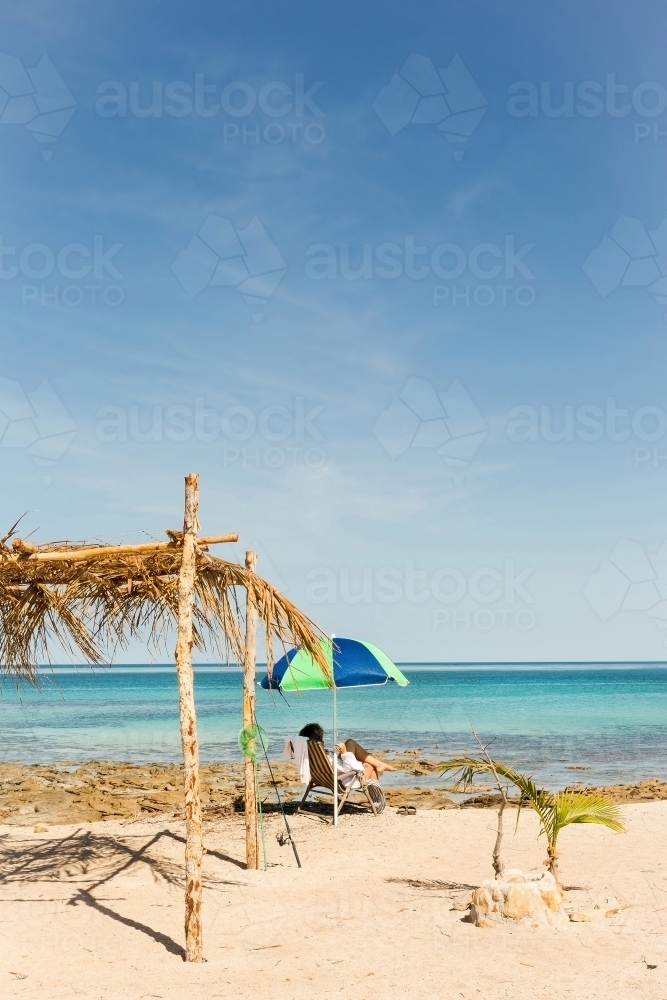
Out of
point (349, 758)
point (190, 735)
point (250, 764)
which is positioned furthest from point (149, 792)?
point (190, 735)

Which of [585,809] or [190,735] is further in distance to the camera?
[585,809]

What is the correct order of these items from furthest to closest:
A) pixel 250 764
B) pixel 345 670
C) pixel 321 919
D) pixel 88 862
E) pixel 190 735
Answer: pixel 345 670 < pixel 88 862 < pixel 250 764 < pixel 321 919 < pixel 190 735

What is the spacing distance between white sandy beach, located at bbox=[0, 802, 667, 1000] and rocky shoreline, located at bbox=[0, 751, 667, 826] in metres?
1.80

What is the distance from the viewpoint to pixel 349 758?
10055 mm

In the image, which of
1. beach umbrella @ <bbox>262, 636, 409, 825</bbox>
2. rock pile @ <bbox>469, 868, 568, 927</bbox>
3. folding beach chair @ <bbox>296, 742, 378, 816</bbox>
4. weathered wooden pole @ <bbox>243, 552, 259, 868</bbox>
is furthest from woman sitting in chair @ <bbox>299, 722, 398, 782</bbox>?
rock pile @ <bbox>469, 868, 568, 927</bbox>

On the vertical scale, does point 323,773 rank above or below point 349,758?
below

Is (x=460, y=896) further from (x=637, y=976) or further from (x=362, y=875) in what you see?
(x=637, y=976)

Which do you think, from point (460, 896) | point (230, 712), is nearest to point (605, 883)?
point (460, 896)

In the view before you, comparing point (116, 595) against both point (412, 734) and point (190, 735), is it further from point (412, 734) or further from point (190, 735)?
point (412, 734)

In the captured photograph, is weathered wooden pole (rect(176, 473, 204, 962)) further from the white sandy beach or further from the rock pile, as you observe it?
the rock pile

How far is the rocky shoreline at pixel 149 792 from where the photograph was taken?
1077cm

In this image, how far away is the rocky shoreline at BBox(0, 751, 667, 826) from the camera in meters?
10.8

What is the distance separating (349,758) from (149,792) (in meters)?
4.28

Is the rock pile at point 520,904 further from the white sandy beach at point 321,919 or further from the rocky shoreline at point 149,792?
the rocky shoreline at point 149,792
